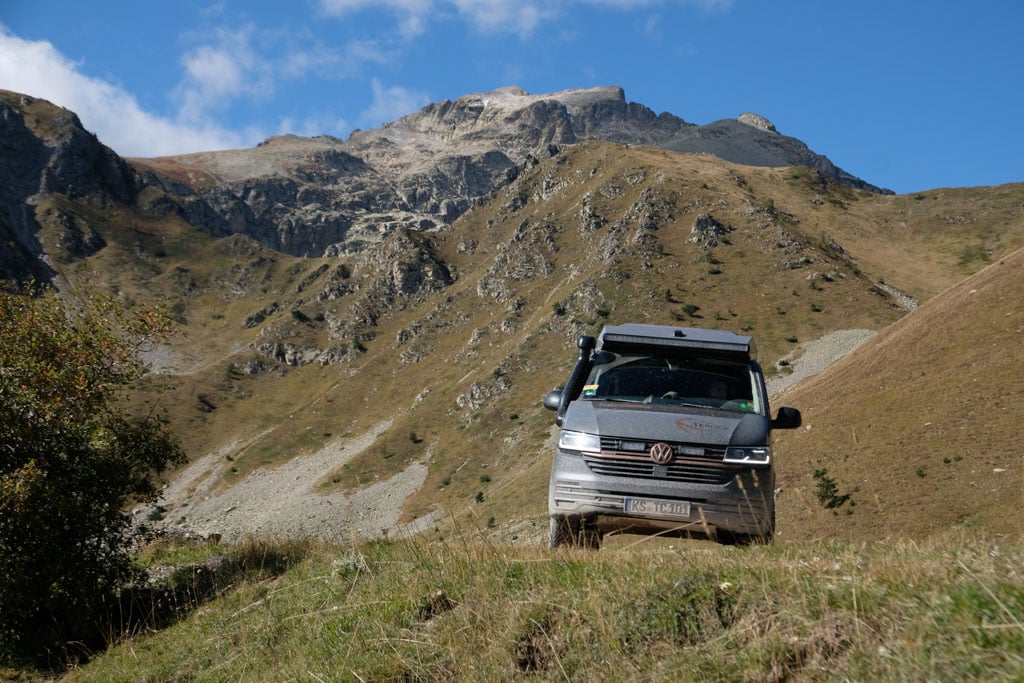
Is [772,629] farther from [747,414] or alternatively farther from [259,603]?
[259,603]

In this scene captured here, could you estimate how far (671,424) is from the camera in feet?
27.4

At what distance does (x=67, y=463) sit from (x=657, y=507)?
41.0 ft

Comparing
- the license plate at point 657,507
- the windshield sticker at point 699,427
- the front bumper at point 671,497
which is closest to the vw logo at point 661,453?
the front bumper at point 671,497

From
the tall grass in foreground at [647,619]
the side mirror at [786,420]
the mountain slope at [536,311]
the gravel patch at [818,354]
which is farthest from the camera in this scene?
the mountain slope at [536,311]

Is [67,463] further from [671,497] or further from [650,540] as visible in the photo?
[671,497]

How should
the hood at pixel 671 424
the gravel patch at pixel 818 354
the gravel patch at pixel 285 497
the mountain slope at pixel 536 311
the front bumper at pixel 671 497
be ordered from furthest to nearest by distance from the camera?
the mountain slope at pixel 536 311 < the gravel patch at pixel 285 497 < the gravel patch at pixel 818 354 < the hood at pixel 671 424 < the front bumper at pixel 671 497

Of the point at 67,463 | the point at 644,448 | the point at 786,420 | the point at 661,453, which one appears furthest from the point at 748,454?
the point at 67,463

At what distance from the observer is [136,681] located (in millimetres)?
7648

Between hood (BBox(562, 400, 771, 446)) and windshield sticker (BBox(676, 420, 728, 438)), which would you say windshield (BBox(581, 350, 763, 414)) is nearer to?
hood (BBox(562, 400, 771, 446))

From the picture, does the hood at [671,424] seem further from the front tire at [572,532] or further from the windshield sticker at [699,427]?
the front tire at [572,532]

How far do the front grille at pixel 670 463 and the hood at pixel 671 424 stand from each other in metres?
0.09

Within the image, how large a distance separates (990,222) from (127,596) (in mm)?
122440

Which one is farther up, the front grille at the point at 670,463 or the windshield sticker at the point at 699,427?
the windshield sticker at the point at 699,427

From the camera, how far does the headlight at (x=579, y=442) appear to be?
8.46m
